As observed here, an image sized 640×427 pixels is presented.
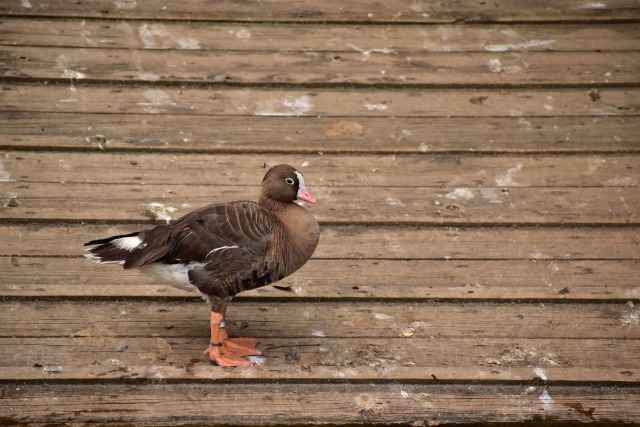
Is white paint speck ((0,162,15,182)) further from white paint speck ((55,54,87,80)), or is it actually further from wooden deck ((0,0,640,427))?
white paint speck ((55,54,87,80))

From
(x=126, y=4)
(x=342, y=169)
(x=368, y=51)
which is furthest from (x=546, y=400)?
(x=126, y=4)

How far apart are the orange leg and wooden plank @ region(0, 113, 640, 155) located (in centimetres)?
143

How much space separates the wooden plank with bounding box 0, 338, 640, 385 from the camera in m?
3.66

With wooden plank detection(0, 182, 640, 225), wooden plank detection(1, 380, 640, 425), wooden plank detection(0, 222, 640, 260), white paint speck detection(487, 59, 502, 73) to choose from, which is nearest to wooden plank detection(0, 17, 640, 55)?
white paint speck detection(487, 59, 502, 73)

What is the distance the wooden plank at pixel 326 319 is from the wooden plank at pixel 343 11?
2507 mm

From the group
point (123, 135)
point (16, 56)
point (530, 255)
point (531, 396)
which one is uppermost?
point (16, 56)

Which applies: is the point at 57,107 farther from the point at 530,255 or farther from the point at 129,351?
the point at 530,255

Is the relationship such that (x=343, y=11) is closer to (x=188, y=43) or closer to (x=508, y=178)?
(x=188, y=43)

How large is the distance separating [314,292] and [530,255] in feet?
3.65

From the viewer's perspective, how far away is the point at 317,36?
19.0ft

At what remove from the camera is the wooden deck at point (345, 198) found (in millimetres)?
3656

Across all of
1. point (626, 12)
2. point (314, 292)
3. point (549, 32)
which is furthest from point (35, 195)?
point (626, 12)

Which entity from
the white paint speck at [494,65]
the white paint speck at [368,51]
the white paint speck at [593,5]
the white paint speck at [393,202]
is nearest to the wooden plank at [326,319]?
the white paint speck at [393,202]

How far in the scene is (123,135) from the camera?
496cm
